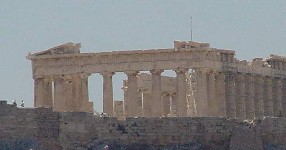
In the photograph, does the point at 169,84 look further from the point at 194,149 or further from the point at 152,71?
the point at 194,149

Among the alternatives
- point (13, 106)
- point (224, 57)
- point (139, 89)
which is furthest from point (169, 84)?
point (13, 106)

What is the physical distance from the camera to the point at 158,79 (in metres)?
91.5

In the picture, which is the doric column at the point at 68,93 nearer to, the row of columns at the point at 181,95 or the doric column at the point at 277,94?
the row of columns at the point at 181,95

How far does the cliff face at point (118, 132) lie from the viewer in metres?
58.4

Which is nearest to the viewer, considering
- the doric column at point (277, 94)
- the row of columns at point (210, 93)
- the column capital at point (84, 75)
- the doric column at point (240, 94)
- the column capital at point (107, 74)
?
the row of columns at point (210, 93)

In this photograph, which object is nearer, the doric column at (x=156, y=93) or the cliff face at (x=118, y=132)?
the cliff face at (x=118, y=132)

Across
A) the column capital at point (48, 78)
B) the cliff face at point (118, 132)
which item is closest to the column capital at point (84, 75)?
the column capital at point (48, 78)

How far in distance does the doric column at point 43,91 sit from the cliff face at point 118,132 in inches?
1361

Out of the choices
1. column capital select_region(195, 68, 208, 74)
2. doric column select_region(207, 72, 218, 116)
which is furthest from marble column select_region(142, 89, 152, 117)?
column capital select_region(195, 68, 208, 74)

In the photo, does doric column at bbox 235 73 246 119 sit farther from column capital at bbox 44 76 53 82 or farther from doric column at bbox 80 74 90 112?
column capital at bbox 44 76 53 82

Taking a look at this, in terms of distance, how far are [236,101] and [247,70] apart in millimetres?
2374

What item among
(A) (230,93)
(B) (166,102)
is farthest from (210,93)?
(B) (166,102)

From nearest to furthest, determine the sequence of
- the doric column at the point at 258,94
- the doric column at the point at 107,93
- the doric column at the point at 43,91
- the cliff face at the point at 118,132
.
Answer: the cliff face at the point at 118,132
the doric column at the point at 107,93
the doric column at the point at 43,91
the doric column at the point at 258,94

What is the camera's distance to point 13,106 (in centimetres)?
5922
